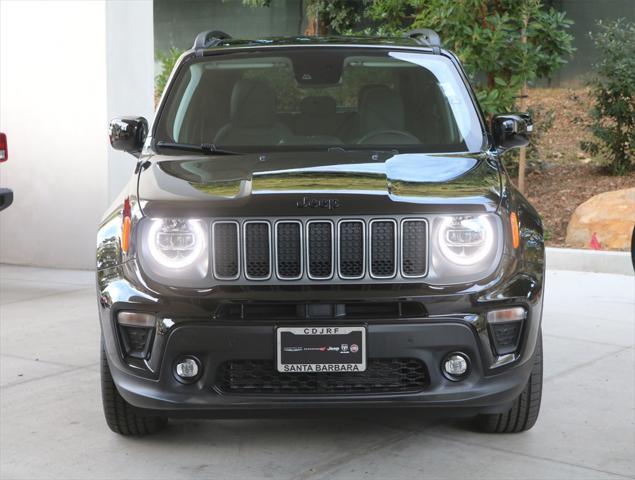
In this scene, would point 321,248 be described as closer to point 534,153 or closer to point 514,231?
point 514,231

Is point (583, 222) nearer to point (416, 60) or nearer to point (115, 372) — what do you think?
point (416, 60)

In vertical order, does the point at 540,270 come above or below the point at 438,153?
below

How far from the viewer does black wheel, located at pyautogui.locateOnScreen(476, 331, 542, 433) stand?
14.3ft

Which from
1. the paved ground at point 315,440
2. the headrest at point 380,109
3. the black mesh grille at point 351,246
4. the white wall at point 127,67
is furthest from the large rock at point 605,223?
the black mesh grille at point 351,246

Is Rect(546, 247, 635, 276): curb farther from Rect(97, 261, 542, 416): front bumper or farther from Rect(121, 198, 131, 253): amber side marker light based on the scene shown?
Rect(121, 198, 131, 253): amber side marker light

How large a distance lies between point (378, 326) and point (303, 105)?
1.63m

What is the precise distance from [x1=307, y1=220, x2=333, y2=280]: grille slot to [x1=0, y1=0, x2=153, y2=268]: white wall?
6.00 metres

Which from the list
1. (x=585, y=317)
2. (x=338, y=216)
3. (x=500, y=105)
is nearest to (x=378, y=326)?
(x=338, y=216)

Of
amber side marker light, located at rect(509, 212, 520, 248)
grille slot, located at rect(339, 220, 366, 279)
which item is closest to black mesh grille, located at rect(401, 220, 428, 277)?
grille slot, located at rect(339, 220, 366, 279)

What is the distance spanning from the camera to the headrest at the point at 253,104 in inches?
198

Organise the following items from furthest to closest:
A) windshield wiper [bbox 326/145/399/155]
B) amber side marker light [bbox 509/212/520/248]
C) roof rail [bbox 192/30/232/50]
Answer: roof rail [bbox 192/30/232/50] < windshield wiper [bbox 326/145/399/155] < amber side marker light [bbox 509/212/520/248]

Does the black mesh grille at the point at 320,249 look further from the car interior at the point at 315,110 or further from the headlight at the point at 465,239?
the car interior at the point at 315,110

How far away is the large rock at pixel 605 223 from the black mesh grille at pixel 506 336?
22.4ft

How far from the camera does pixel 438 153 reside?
15.1ft
